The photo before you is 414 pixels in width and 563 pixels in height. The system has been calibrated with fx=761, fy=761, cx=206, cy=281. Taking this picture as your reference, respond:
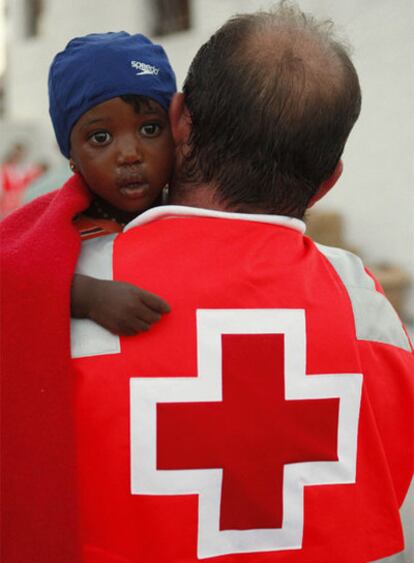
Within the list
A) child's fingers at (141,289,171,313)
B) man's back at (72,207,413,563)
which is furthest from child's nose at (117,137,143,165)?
child's fingers at (141,289,171,313)

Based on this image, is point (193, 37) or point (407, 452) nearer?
point (407, 452)

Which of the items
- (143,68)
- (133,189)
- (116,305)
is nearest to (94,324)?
(116,305)

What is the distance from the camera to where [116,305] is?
1004 mm

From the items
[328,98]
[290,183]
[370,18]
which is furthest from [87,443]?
[370,18]

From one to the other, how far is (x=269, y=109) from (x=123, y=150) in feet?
1.50

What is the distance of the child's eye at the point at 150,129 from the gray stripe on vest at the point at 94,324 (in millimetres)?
367

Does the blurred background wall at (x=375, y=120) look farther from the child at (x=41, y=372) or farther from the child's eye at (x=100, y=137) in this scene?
the child at (x=41, y=372)

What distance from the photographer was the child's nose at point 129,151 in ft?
4.60

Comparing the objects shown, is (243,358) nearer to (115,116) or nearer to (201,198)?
(201,198)

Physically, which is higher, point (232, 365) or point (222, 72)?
point (222, 72)

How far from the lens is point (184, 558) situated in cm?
102

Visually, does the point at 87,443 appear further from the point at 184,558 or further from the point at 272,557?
the point at 272,557

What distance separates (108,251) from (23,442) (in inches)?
11.3

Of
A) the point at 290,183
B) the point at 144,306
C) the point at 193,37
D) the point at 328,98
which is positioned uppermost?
the point at 328,98
